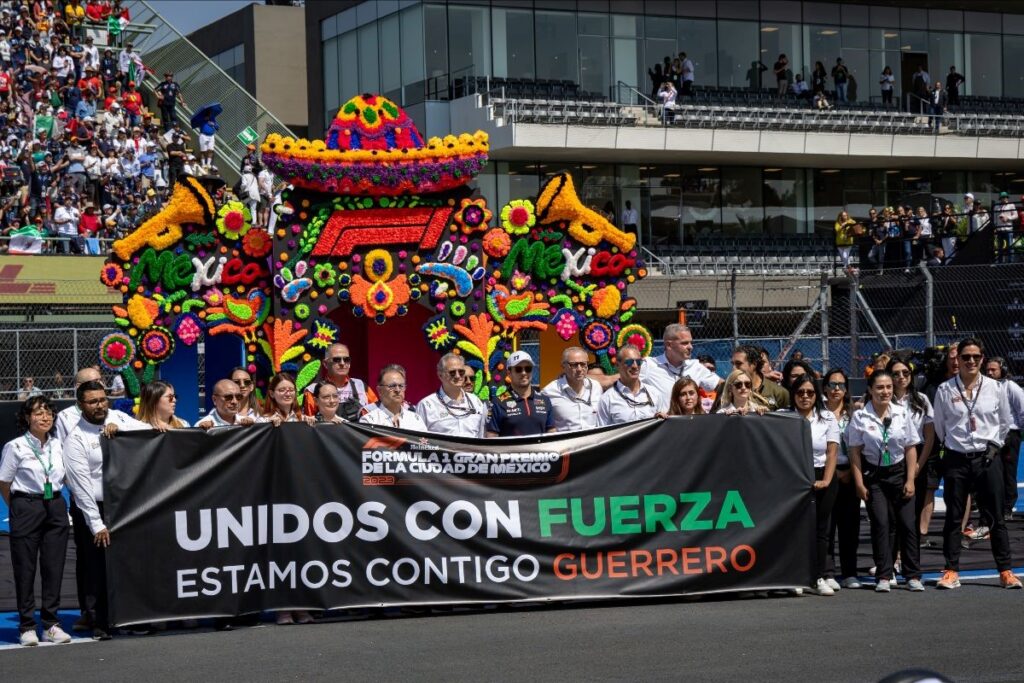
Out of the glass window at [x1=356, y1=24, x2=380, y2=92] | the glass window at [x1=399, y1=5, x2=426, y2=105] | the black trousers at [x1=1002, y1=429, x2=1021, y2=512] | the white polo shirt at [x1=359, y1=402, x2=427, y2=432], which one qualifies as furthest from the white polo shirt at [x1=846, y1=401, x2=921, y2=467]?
the glass window at [x1=356, y1=24, x2=380, y2=92]

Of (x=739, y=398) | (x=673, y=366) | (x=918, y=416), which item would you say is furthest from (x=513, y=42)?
(x=739, y=398)

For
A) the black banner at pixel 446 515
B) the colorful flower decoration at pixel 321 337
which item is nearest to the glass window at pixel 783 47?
the colorful flower decoration at pixel 321 337

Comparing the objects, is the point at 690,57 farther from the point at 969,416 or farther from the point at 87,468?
the point at 87,468

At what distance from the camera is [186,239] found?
16.0m

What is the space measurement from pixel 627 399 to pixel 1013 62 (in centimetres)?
3792

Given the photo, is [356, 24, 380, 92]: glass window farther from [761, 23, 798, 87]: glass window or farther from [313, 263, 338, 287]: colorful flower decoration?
[313, 263, 338, 287]: colorful flower decoration

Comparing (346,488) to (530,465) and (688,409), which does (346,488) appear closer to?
(530,465)

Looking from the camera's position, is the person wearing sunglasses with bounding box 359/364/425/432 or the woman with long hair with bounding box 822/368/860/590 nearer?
the person wearing sunglasses with bounding box 359/364/425/432

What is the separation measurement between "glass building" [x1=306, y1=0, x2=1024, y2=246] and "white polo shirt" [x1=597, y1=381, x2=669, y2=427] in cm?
2677

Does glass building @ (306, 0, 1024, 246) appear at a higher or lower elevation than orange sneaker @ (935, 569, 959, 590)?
higher

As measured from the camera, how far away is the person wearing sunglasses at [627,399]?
11039mm

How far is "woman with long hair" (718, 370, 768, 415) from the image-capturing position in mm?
10422

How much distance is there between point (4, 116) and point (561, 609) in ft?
68.5

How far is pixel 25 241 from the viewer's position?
84.6ft
